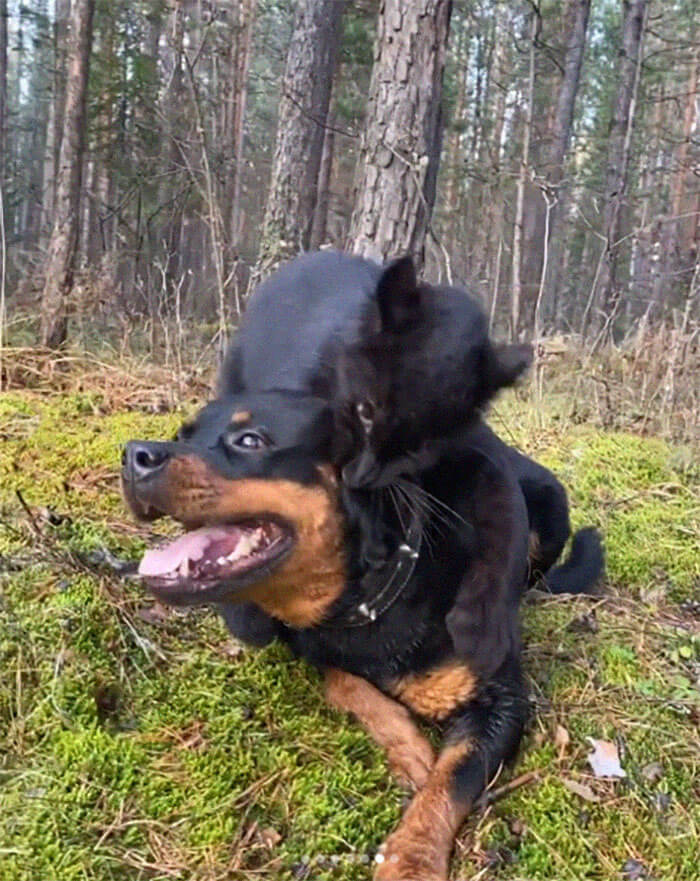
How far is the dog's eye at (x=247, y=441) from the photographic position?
92.9 inches

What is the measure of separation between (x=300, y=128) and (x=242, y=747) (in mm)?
8714

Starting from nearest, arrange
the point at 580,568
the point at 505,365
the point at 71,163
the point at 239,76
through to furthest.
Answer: the point at 505,365, the point at 580,568, the point at 71,163, the point at 239,76

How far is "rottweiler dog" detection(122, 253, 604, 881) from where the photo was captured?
92.2 inches

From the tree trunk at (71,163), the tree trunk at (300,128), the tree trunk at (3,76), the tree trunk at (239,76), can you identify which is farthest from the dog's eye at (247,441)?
the tree trunk at (239,76)

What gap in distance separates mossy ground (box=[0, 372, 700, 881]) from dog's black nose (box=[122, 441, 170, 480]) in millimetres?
782

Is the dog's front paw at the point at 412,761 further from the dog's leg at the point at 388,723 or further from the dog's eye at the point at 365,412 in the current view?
the dog's eye at the point at 365,412

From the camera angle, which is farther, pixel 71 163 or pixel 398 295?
pixel 71 163

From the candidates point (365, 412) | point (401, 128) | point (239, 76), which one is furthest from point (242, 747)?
point (239, 76)

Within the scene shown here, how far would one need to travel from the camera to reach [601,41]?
99.4ft

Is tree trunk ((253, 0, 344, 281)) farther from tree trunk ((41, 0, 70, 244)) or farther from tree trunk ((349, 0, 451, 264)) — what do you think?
tree trunk ((41, 0, 70, 244))

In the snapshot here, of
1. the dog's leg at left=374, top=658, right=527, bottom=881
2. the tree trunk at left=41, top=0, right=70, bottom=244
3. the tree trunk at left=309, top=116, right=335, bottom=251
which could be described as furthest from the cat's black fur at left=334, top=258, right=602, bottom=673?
the tree trunk at left=41, top=0, right=70, bottom=244

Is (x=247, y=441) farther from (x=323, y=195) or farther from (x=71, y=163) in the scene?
(x=323, y=195)

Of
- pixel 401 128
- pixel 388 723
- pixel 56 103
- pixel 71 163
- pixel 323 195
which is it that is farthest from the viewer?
pixel 56 103

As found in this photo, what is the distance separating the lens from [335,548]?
2559 millimetres
